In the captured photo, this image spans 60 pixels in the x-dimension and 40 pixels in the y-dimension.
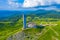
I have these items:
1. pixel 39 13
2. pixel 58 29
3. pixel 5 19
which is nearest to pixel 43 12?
pixel 39 13

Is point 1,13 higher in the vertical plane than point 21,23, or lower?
higher

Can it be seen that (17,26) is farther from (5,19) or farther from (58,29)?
(58,29)

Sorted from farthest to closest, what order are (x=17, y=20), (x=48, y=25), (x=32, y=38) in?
(x=17, y=20)
(x=48, y=25)
(x=32, y=38)

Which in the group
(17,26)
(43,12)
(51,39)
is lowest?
(51,39)

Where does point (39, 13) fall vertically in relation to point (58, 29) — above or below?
above

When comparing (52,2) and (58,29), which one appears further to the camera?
(58,29)

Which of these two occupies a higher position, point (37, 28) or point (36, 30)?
point (37, 28)

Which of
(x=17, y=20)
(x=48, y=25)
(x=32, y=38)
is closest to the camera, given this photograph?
(x=32, y=38)

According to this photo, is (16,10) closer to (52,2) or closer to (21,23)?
(21,23)

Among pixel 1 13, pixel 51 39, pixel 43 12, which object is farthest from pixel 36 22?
pixel 1 13
